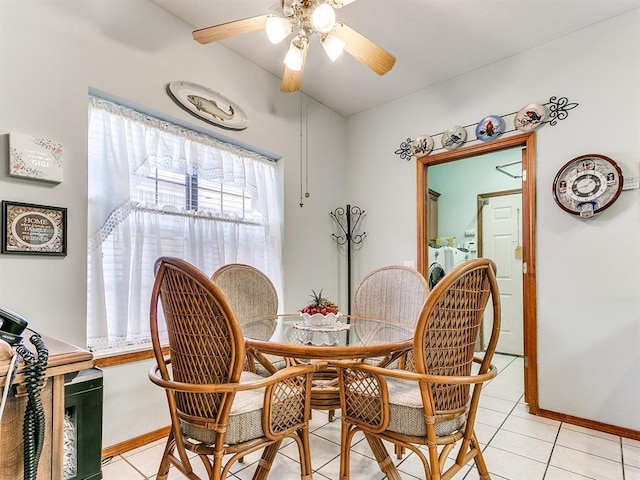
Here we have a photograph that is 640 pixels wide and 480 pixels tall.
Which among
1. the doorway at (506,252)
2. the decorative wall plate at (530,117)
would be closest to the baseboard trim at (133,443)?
the decorative wall plate at (530,117)

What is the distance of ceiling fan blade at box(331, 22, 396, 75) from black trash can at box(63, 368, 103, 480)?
185 centimetres

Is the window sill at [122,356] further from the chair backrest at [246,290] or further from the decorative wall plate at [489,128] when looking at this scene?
the decorative wall plate at [489,128]

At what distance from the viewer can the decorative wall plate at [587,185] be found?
2246 millimetres

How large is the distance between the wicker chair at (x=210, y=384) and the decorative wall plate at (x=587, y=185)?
2.25m

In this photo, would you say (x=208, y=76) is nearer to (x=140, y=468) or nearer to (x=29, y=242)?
(x=29, y=242)

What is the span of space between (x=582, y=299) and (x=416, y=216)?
143 centimetres

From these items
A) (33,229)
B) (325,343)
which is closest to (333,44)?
(325,343)

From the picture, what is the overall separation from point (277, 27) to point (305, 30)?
18 centimetres

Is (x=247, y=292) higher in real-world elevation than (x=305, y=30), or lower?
lower

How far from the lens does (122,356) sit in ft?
6.41

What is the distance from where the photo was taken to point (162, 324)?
222 centimetres

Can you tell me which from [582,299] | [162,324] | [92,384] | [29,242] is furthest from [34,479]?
[582,299]

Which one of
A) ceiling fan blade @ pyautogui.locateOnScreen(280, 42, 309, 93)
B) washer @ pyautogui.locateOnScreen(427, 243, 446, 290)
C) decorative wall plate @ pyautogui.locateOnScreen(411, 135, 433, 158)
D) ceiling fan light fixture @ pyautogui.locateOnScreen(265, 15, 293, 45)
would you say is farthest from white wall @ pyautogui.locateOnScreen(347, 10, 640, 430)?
ceiling fan light fixture @ pyautogui.locateOnScreen(265, 15, 293, 45)

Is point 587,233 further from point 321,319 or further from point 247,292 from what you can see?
point 247,292
